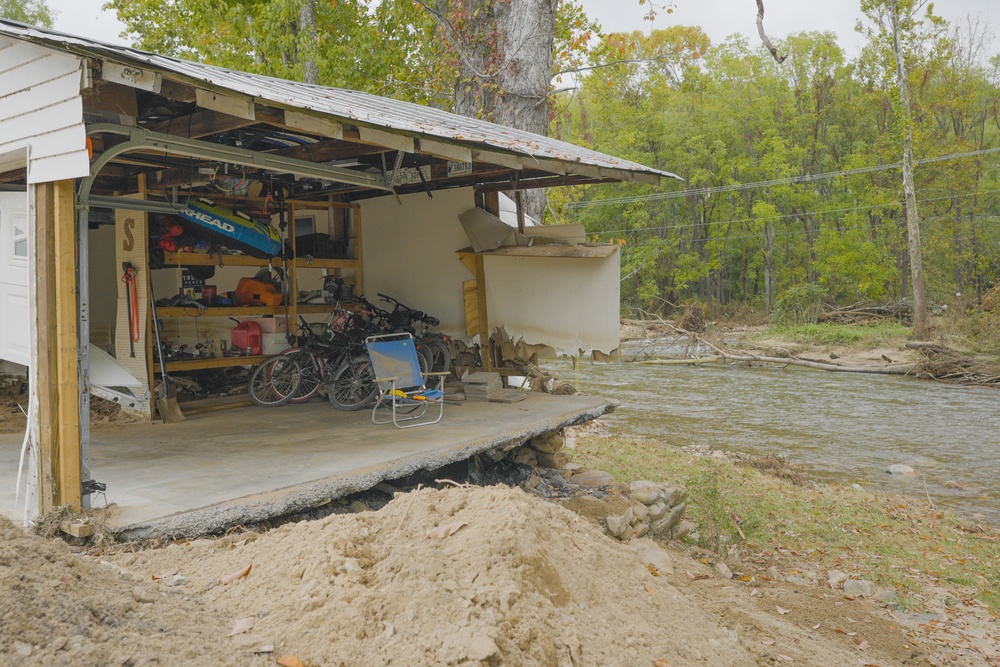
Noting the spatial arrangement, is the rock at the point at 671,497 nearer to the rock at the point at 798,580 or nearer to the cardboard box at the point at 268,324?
the rock at the point at 798,580

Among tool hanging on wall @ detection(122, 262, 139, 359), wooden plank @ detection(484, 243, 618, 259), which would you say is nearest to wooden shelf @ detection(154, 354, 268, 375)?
tool hanging on wall @ detection(122, 262, 139, 359)

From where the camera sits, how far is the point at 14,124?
469cm

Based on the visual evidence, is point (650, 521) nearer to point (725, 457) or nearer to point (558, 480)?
point (558, 480)

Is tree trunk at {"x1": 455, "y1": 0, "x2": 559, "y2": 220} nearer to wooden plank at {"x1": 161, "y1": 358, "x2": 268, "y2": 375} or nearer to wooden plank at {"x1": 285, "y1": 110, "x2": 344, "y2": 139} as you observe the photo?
wooden plank at {"x1": 161, "y1": 358, "x2": 268, "y2": 375}

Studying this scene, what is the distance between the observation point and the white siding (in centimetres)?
423

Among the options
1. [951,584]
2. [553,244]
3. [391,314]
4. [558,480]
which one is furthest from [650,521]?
[391,314]

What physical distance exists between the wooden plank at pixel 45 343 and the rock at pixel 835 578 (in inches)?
212

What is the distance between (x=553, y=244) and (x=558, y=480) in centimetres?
259

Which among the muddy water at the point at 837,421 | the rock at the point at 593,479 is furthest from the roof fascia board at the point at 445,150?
the muddy water at the point at 837,421

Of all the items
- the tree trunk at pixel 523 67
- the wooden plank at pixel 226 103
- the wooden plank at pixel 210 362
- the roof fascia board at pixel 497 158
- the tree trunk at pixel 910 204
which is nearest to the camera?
the wooden plank at pixel 226 103

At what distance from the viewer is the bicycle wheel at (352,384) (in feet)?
27.5

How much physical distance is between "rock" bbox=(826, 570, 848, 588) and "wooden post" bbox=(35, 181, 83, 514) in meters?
5.28

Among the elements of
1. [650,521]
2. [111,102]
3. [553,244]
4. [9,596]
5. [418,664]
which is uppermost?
[111,102]

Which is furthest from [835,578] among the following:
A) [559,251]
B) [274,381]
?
[274,381]
